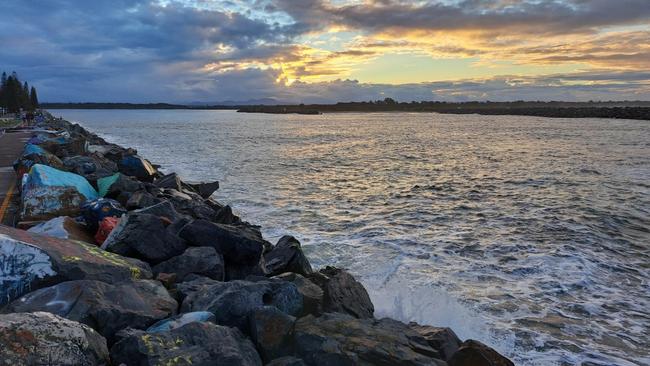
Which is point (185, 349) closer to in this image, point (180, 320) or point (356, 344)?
point (180, 320)

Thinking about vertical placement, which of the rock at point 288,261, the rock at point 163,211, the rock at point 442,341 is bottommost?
the rock at point 442,341

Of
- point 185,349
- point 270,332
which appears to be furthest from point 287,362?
point 185,349

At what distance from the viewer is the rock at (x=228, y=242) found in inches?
291

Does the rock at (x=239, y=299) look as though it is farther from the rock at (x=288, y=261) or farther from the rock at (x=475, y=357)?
the rock at (x=288, y=261)

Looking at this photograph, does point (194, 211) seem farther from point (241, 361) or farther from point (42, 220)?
point (241, 361)

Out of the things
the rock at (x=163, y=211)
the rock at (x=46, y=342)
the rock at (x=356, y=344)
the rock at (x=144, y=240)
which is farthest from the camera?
the rock at (x=163, y=211)

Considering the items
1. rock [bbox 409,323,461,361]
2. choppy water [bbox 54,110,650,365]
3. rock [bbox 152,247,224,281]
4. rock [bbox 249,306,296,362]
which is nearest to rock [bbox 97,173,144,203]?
choppy water [bbox 54,110,650,365]

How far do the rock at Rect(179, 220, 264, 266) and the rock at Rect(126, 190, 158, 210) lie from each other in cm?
320

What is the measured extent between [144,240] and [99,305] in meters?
2.72

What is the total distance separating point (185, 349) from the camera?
3.88m

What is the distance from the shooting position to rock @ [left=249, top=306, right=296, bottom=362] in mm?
4469

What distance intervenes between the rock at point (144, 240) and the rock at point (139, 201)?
2.89 meters

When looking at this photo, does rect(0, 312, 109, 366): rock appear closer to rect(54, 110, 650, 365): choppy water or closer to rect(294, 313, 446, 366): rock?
rect(294, 313, 446, 366): rock

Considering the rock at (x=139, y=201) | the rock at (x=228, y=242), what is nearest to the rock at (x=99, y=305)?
the rock at (x=228, y=242)
